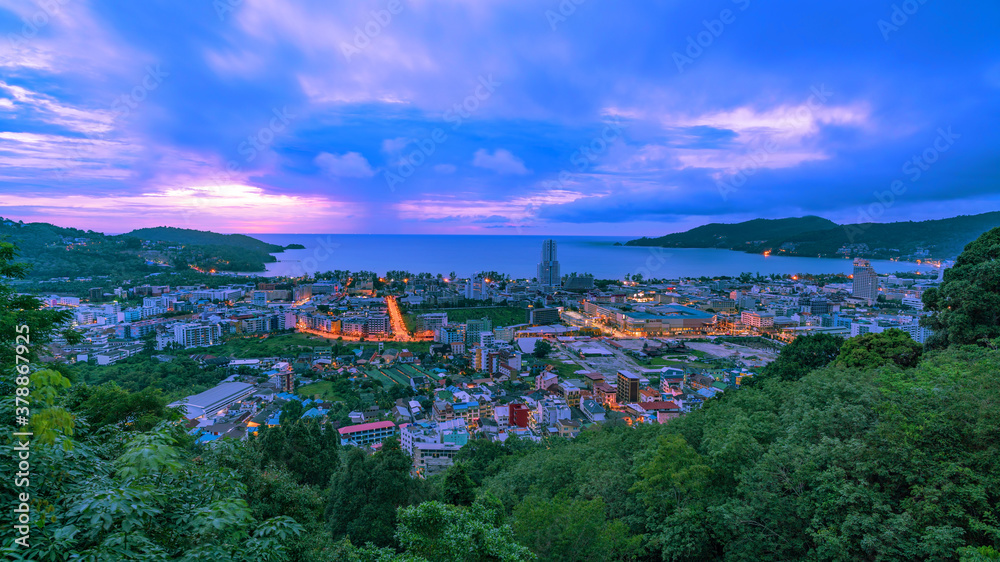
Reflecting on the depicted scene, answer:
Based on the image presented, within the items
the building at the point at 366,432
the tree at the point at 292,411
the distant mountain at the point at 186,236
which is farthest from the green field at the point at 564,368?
the distant mountain at the point at 186,236

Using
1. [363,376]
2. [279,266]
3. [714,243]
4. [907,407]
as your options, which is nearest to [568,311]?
[363,376]

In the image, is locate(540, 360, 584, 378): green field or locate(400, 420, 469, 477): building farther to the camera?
locate(540, 360, 584, 378): green field

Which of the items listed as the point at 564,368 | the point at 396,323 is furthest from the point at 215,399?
the point at 396,323

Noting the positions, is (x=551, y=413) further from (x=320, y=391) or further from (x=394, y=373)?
(x=320, y=391)

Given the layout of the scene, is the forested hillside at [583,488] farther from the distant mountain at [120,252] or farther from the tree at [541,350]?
the distant mountain at [120,252]

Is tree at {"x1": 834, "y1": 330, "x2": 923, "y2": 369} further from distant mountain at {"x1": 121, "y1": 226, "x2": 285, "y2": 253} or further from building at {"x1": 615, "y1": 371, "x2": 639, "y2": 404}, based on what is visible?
distant mountain at {"x1": 121, "y1": 226, "x2": 285, "y2": 253}

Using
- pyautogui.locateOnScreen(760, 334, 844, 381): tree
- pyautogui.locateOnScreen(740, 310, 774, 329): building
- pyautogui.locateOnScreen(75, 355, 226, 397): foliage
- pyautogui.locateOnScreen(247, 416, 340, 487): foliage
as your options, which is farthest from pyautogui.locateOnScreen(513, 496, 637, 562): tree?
pyautogui.locateOnScreen(740, 310, 774, 329): building
